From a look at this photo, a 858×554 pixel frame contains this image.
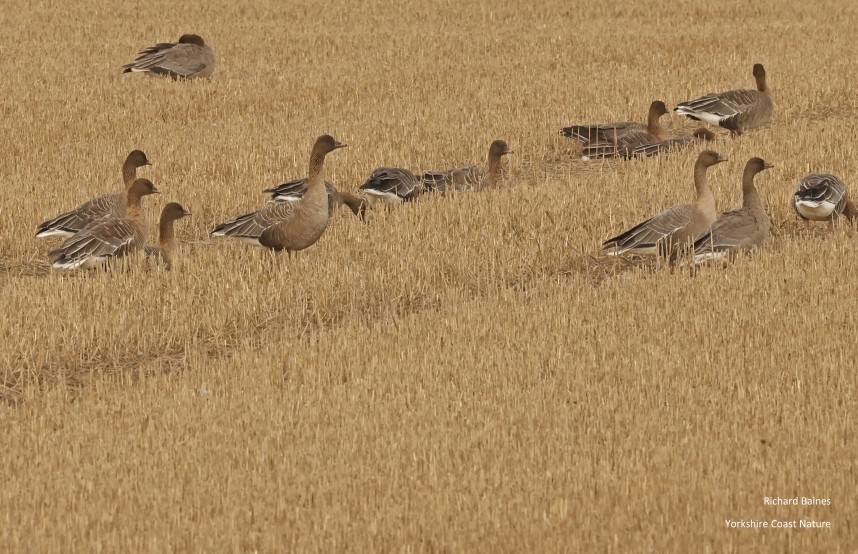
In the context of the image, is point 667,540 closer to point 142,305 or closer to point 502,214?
point 142,305

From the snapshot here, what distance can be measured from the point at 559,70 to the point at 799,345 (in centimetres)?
1562

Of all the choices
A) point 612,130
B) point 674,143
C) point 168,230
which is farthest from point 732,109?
point 168,230

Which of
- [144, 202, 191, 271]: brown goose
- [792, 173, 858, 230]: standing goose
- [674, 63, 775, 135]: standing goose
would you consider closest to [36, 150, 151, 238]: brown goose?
[144, 202, 191, 271]: brown goose

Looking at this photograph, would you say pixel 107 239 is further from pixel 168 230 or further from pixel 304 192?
pixel 304 192

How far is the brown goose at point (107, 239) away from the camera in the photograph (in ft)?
43.4

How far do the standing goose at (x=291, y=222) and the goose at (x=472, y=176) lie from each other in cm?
310

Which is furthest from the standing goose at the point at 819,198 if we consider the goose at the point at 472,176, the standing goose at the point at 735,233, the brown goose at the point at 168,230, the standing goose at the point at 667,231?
the brown goose at the point at 168,230

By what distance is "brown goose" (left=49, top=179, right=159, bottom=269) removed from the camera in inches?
521

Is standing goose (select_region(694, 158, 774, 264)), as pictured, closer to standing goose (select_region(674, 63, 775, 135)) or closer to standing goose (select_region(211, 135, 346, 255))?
standing goose (select_region(211, 135, 346, 255))

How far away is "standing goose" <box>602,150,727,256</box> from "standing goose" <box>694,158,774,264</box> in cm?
23

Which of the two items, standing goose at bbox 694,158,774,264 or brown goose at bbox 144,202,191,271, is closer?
standing goose at bbox 694,158,774,264

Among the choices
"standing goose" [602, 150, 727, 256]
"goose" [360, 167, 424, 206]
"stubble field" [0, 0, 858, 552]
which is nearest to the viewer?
"stubble field" [0, 0, 858, 552]

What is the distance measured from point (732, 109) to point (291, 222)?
29.9ft

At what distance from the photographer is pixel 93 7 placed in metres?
32.1
